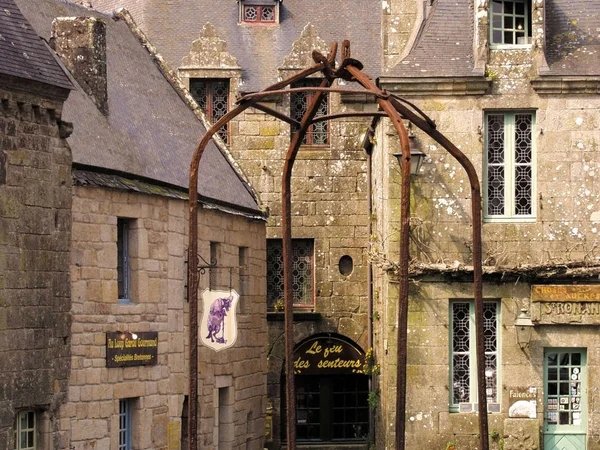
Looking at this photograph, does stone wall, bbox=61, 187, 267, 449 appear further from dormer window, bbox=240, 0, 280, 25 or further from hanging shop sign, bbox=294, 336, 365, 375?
dormer window, bbox=240, 0, 280, 25

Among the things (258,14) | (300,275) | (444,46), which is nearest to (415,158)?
(444,46)

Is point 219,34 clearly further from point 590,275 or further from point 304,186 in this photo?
point 590,275

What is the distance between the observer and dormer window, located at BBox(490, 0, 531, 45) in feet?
78.5

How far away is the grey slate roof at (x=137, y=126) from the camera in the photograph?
2256cm

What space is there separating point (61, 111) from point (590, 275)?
755 cm

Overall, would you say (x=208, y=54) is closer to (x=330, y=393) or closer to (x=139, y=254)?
(x=330, y=393)

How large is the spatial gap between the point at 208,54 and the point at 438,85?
7.62 metres

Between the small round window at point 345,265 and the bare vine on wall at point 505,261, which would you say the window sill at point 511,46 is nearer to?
the bare vine on wall at point 505,261

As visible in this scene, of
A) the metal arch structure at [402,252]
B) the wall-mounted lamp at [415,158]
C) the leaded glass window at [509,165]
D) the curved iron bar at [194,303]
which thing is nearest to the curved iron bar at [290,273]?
the metal arch structure at [402,252]

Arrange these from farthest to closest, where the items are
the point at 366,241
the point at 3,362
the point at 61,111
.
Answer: the point at 366,241, the point at 61,111, the point at 3,362

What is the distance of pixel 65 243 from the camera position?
20422 mm

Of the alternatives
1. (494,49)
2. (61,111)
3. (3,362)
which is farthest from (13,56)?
(494,49)

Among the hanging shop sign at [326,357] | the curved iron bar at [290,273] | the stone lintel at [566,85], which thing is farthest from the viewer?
the hanging shop sign at [326,357]

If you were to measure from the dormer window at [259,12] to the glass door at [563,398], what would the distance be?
10.7m
